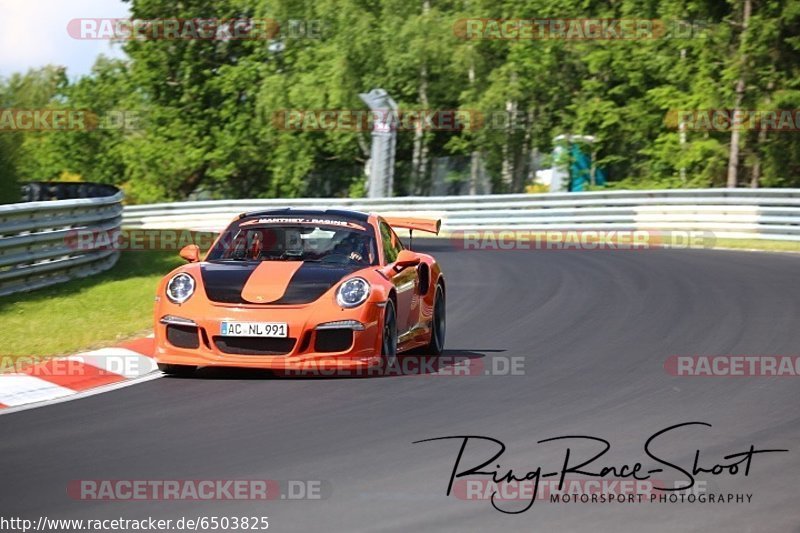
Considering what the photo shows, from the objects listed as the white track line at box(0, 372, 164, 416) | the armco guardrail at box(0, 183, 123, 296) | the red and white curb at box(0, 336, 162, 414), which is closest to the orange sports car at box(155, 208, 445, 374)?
the white track line at box(0, 372, 164, 416)

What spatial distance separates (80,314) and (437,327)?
11.9 ft

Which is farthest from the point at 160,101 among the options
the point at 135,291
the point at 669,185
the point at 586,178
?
the point at 135,291

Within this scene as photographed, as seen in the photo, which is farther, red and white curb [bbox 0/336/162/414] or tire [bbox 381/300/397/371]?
tire [bbox 381/300/397/371]

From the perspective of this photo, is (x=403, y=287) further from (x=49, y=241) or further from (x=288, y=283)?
Answer: (x=49, y=241)

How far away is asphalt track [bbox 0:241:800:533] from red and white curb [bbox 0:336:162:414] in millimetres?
298

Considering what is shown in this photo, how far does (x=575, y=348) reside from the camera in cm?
1127

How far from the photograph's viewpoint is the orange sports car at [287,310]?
9250 mm

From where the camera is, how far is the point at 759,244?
982 inches

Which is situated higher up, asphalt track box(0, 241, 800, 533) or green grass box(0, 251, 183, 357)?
asphalt track box(0, 241, 800, 533)
